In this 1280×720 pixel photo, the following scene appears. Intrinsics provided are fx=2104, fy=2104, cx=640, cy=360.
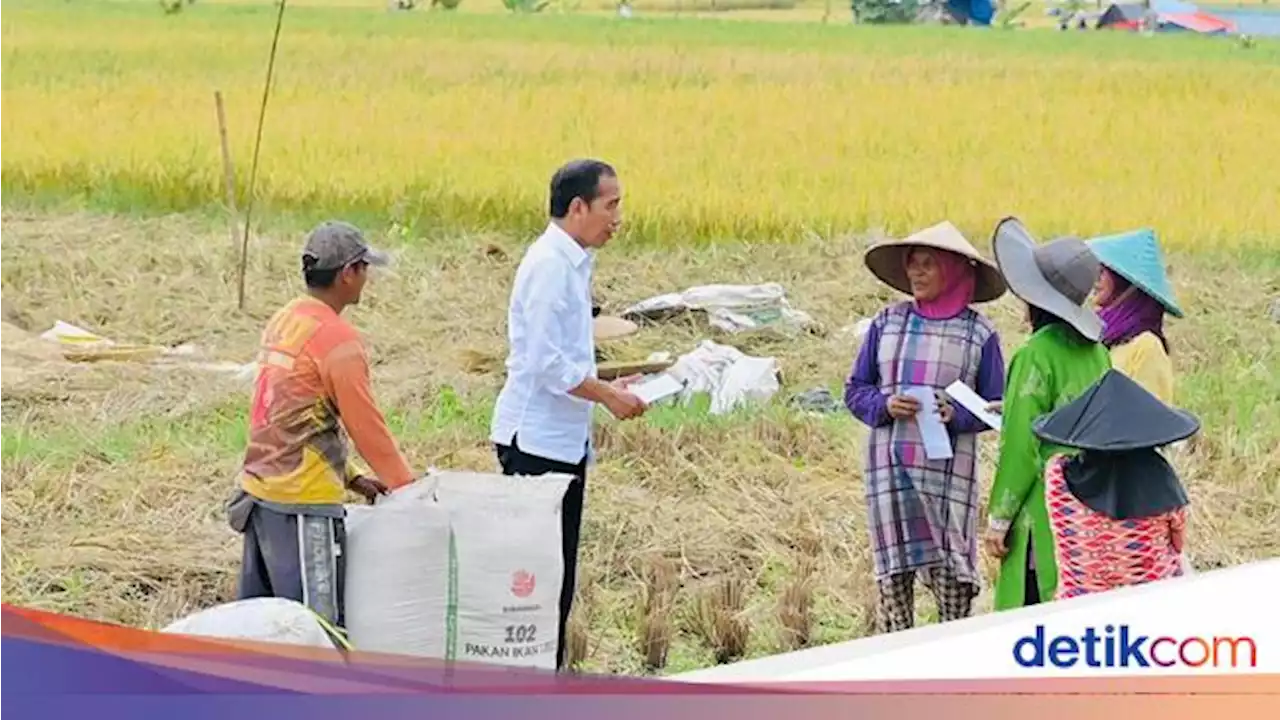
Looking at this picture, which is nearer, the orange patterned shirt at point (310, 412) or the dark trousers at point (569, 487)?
the orange patterned shirt at point (310, 412)

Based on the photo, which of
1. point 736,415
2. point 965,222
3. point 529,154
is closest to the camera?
point 736,415

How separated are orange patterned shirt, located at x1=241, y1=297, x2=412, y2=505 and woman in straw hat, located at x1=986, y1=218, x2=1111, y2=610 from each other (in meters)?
1.16

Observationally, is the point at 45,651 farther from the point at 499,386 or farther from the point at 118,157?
the point at 118,157

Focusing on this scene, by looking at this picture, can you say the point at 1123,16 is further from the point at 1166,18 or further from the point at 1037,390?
the point at 1037,390

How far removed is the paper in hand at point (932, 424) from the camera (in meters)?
4.27

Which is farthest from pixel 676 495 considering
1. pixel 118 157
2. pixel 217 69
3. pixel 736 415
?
pixel 217 69

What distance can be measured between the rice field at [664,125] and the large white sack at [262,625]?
646 cm

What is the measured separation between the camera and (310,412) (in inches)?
155

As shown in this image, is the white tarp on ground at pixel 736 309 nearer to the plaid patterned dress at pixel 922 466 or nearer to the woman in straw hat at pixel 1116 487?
the plaid patterned dress at pixel 922 466

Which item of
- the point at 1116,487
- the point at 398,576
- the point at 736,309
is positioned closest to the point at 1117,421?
the point at 1116,487

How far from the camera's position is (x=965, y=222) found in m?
9.60

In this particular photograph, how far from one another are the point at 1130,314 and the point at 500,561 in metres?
1.36

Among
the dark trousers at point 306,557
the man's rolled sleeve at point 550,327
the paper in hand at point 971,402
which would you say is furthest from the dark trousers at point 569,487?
the paper in hand at point 971,402

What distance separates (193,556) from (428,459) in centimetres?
113
